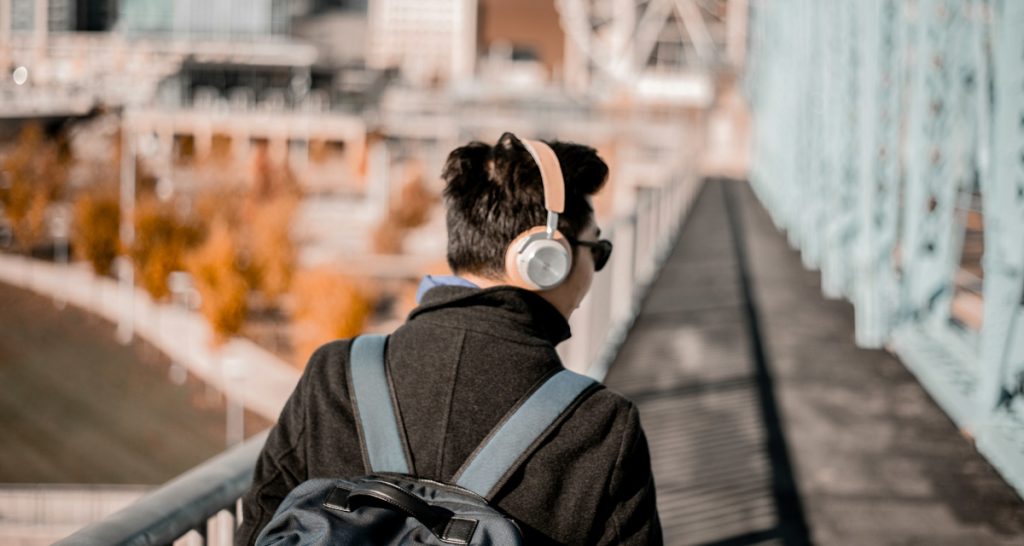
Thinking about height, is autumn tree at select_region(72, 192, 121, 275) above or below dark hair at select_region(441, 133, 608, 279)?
below

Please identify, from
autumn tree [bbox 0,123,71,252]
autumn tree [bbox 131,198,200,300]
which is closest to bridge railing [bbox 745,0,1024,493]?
autumn tree [bbox 131,198,200,300]

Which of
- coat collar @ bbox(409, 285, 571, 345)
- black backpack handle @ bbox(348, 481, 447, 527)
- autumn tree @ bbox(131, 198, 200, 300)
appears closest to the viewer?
black backpack handle @ bbox(348, 481, 447, 527)

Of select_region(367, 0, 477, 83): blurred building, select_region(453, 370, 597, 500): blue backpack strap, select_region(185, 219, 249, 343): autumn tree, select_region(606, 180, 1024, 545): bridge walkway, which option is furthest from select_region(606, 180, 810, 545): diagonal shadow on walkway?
select_region(367, 0, 477, 83): blurred building

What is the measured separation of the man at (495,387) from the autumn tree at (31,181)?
5287 cm

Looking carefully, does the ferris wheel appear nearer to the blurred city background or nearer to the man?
the blurred city background

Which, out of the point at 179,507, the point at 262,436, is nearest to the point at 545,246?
the point at 179,507

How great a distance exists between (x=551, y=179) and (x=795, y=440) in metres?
4.13

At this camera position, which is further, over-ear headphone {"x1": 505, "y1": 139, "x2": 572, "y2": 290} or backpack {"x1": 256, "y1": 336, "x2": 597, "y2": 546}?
over-ear headphone {"x1": 505, "y1": 139, "x2": 572, "y2": 290}

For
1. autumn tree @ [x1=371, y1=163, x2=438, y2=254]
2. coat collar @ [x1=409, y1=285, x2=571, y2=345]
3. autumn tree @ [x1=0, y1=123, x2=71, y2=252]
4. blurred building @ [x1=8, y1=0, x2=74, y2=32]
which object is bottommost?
autumn tree @ [x1=371, y1=163, x2=438, y2=254]

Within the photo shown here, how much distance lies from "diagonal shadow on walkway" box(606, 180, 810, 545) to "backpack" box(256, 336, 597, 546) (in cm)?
257

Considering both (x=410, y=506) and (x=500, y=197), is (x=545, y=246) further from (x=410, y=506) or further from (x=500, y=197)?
(x=410, y=506)

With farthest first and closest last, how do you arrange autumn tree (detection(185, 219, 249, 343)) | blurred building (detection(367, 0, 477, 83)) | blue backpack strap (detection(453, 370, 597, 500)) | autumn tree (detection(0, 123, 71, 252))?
blurred building (detection(367, 0, 477, 83)), autumn tree (detection(0, 123, 71, 252)), autumn tree (detection(185, 219, 249, 343)), blue backpack strap (detection(453, 370, 597, 500))

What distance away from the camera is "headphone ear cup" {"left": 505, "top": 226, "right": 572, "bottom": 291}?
1.90 meters

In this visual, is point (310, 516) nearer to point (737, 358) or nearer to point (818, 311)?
point (737, 358)
